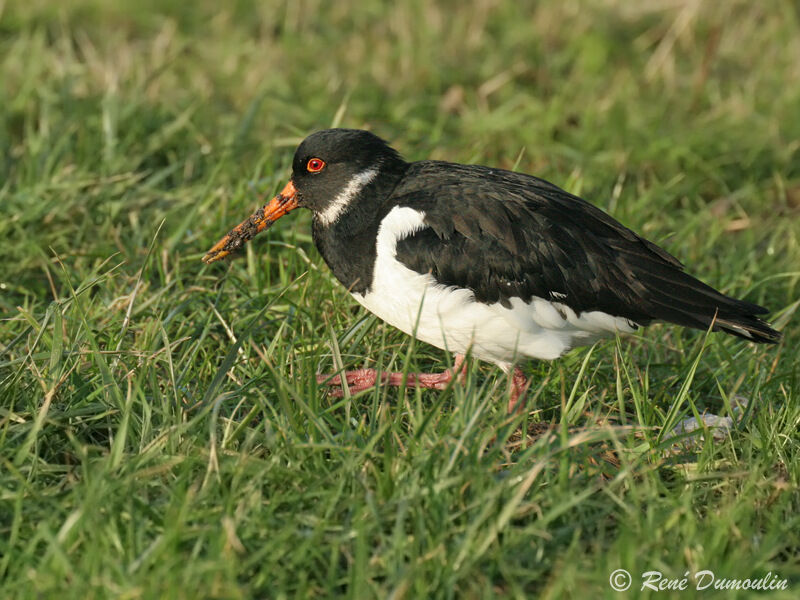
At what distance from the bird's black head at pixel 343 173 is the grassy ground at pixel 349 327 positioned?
388 mm

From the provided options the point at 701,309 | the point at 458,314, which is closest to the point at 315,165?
the point at 458,314

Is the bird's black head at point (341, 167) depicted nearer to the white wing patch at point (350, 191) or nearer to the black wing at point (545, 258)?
the white wing patch at point (350, 191)

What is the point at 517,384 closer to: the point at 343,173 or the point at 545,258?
the point at 545,258

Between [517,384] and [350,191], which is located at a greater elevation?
[350,191]

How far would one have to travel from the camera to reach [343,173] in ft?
16.1

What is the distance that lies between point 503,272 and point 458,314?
10.5 inches

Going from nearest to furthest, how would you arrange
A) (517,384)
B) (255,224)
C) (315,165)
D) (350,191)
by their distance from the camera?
(517,384), (350,191), (315,165), (255,224)

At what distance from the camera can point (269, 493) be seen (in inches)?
143

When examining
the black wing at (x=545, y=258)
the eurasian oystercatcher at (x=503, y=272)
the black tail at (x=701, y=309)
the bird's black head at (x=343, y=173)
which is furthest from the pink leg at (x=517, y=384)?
the bird's black head at (x=343, y=173)

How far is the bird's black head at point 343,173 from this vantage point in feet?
16.0

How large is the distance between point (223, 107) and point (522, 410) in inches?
176

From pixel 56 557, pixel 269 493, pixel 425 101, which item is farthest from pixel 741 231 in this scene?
pixel 56 557

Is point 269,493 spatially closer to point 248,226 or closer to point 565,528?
point 565,528

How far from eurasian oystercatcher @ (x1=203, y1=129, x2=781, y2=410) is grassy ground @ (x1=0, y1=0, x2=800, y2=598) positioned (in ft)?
0.76
